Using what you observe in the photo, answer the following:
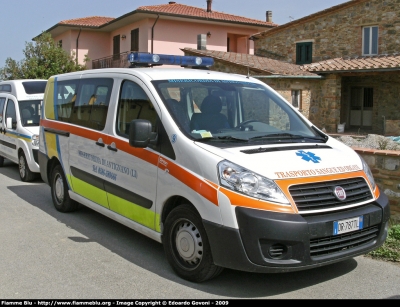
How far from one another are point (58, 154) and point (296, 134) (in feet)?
12.1

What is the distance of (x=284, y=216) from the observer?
→ 4148 millimetres

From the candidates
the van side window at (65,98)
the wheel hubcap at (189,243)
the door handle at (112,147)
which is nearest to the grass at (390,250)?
the wheel hubcap at (189,243)

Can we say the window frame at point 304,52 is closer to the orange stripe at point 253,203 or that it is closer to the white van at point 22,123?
the white van at point 22,123

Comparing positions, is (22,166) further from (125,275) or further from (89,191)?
(125,275)

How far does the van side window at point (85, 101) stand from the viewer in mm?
6152

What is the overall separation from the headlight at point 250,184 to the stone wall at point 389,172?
10.0 feet

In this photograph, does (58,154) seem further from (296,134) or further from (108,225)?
(296,134)

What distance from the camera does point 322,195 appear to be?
Result: 436cm

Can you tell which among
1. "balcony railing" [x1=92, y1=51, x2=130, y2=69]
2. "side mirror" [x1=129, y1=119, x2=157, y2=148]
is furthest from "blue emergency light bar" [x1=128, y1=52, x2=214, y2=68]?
"balcony railing" [x1=92, y1=51, x2=130, y2=69]


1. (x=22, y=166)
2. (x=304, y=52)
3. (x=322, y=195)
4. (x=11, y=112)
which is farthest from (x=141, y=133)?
(x=304, y=52)

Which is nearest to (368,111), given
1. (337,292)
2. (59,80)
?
(59,80)

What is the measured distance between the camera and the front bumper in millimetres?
4129

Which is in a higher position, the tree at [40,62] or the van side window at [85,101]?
the tree at [40,62]

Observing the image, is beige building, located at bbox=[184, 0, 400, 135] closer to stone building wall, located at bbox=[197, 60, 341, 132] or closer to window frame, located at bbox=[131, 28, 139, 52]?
stone building wall, located at bbox=[197, 60, 341, 132]
